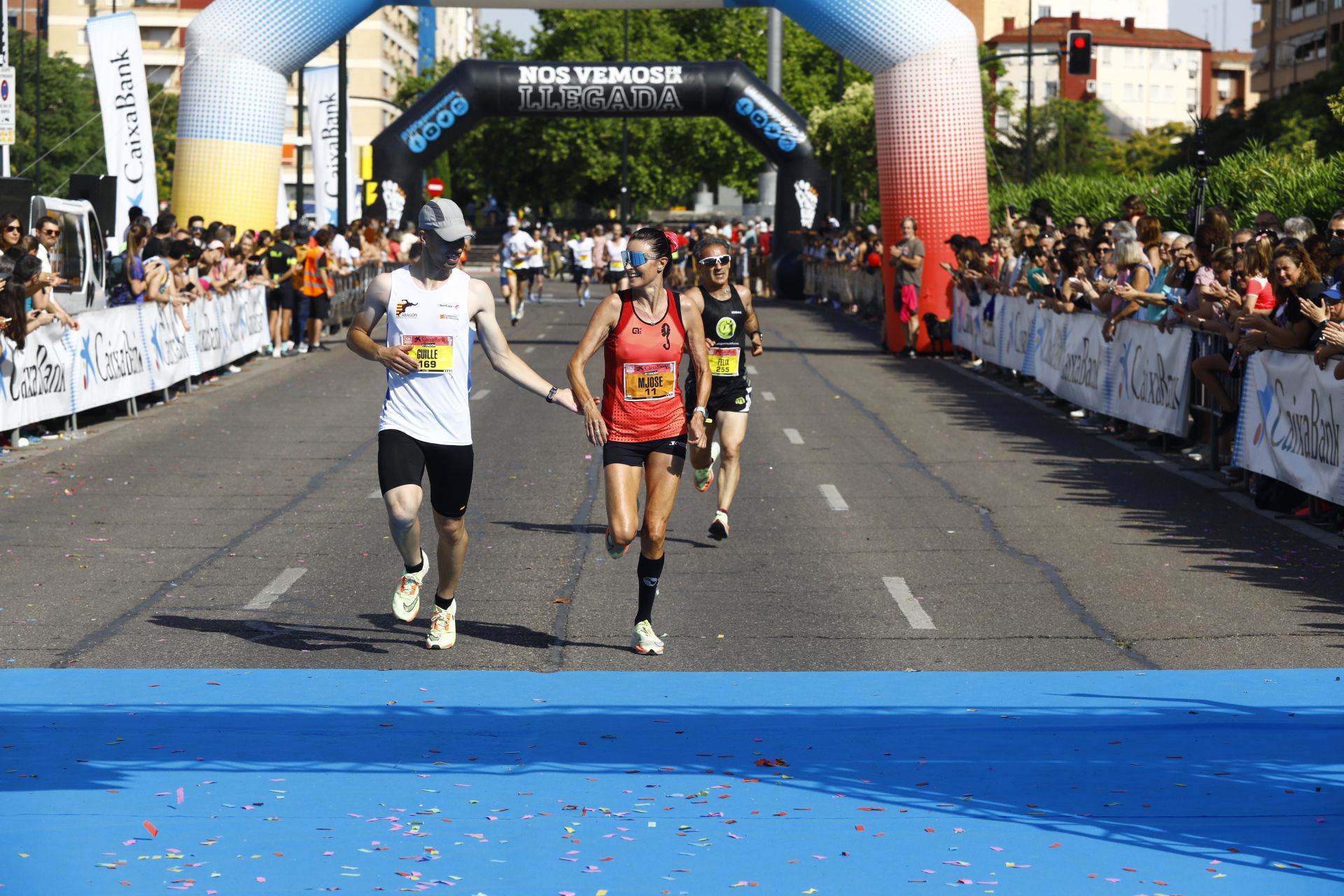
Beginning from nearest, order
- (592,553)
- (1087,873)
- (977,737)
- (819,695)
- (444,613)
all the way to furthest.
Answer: (1087,873) < (977,737) < (819,695) < (444,613) < (592,553)

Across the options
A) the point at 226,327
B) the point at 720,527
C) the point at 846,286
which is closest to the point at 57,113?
the point at 846,286

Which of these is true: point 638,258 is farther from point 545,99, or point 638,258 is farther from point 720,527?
point 545,99

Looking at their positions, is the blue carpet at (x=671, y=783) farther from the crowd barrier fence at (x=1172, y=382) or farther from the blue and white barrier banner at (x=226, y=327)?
the blue and white barrier banner at (x=226, y=327)

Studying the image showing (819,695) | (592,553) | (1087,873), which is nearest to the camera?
(1087,873)

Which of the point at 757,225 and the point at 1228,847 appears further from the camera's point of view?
the point at 757,225

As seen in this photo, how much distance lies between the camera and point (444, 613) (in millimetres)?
8500

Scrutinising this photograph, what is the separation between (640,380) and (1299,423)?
19.4 ft


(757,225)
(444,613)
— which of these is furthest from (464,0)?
(757,225)

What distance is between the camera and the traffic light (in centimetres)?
3791

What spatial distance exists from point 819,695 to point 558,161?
288ft

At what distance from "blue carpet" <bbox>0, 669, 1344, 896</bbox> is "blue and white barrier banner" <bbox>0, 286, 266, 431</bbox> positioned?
8.69 metres

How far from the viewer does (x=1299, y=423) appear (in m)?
12.5

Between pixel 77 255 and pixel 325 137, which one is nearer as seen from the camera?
pixel 77 255

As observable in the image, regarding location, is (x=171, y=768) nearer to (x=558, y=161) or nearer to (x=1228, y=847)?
(x=1228, y=847)
